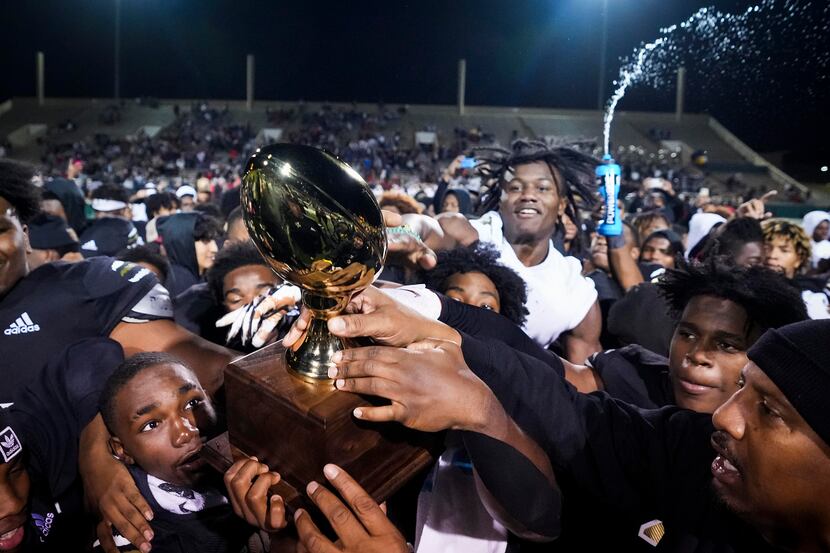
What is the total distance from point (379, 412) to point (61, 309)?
57.3 inches

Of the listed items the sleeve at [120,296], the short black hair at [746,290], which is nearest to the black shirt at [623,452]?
the short black hair at [746,290]

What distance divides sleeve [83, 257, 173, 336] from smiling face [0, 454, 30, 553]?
0.50 metres

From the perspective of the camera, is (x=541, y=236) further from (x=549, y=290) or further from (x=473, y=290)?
(x=473, y=290)

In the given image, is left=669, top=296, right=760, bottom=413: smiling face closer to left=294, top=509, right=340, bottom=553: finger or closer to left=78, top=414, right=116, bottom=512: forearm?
left=294, top=509, right=340, bottom=553: finger

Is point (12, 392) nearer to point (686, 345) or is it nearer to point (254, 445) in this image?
point (254, 445)

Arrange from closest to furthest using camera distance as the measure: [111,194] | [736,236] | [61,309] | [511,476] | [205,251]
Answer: [511,476] → [61,309] → [736,236] → [205,251] → [111,194]

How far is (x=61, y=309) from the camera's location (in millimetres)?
1856

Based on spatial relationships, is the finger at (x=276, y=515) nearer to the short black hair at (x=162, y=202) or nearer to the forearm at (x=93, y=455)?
the forearm at (x=93, y=455)

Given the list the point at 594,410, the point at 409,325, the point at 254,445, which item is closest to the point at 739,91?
the point at 594,410

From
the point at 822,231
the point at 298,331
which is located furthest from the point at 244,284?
the point at 822,231

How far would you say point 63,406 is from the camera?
1756mm

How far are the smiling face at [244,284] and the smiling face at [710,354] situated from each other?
167cm

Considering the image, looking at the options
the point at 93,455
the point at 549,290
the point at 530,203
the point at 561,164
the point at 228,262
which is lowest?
the point at 93,455

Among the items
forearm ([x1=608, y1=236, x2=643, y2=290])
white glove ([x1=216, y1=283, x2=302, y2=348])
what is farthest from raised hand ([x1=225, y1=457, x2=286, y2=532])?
forearm ([x1=608, y1=236, x2=643, y2=290])
